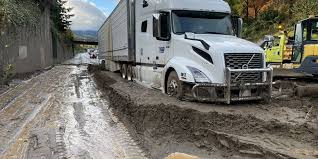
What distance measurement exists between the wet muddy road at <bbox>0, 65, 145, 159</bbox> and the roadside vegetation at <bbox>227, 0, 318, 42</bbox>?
24.3m

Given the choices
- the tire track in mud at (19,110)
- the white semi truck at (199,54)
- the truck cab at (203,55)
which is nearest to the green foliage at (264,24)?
the white semi truck at (199,54)

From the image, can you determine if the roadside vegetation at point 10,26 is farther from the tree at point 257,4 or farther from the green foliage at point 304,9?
the tree at point 257,4

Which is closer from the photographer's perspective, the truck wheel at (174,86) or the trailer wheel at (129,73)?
the truck wheel at (174,86)

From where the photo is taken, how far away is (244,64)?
35.4 ft

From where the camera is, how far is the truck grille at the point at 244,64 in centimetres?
1062

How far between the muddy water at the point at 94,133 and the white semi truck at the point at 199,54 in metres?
2.13

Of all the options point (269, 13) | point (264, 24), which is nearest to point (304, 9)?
point (269, 13)

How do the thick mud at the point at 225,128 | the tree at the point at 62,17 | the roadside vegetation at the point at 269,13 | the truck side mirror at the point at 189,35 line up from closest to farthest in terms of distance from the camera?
the thick mud at the point at 225,128 → the truck side mirror at the point at 189,35 → the roadside vegetation at the point at 269,13 → the tree at the point at 62,17

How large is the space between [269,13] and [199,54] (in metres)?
33.5

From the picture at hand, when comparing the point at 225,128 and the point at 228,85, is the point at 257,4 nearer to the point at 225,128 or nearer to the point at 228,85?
the point at 228,85

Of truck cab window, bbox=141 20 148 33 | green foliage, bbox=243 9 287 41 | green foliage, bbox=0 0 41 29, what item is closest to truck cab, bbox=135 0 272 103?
truck cab window, bbox=141 20 148 33

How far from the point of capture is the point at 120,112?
11984 millimetres

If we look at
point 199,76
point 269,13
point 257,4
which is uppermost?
point 257,4

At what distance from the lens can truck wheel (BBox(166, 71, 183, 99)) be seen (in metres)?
11.2
